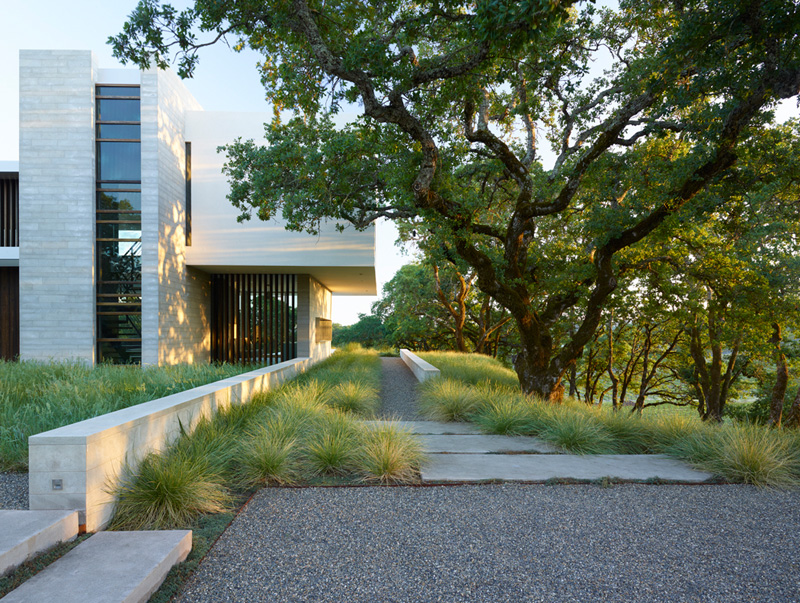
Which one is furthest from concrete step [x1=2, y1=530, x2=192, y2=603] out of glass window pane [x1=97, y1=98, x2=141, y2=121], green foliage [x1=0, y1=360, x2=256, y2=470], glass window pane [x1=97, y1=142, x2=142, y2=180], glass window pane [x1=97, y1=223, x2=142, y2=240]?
glass window pane [x1=97, y1=98, x2=141, y2=121]

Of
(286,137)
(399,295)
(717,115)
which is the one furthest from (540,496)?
(399,295)

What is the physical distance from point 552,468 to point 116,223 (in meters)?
12.6

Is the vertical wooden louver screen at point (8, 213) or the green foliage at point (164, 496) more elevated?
the vertical wooden louver screen at point (8, 213)

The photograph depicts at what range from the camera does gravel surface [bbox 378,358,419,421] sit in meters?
7.52

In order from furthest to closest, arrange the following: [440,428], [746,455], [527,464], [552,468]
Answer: [440,428] → [527,464] → [552,468] → [746,455]

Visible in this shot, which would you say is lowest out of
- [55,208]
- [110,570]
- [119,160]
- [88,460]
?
[110,570]

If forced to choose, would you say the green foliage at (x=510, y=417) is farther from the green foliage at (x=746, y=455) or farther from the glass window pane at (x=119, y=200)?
the glass window pane at (x=119, y=200)

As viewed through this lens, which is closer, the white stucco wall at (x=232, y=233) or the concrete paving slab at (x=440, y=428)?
the concrete paving slab at (x=440, y=428)

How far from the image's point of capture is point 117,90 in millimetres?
11984

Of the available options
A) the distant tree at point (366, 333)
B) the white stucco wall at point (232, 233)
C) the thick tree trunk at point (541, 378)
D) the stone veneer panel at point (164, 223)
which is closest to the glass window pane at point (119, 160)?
the stone veneer panel at point (164, 223)

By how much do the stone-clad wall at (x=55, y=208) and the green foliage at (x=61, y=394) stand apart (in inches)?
167

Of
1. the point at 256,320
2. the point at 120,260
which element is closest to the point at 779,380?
the point at 256,320

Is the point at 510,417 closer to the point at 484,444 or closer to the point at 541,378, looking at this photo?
the point at 484,444

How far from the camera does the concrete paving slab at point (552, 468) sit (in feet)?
13.8
